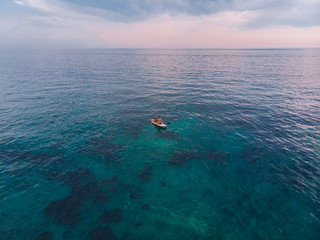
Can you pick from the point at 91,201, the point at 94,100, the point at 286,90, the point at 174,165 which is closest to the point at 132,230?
the point at 91,201

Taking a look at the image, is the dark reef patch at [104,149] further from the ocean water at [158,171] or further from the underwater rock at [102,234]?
the underwater rock at [102,234]

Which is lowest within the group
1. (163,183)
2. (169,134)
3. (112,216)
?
(169,134)

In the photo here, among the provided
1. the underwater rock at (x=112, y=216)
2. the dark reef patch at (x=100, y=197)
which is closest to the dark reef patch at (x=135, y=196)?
the underwater rock at (x=112, y=216)

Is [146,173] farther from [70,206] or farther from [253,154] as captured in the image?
[253,154]

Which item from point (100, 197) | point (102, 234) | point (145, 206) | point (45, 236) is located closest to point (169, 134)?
point (145, 206)

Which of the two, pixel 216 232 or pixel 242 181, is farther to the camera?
pixel 242 181

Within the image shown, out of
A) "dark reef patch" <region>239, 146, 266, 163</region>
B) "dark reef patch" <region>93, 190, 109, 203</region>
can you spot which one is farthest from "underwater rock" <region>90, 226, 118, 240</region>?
"dark reef patch" <region>239, 146, 266, 163</region>

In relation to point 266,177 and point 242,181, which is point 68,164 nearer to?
point 242,181
